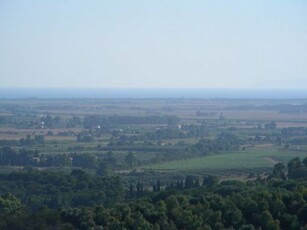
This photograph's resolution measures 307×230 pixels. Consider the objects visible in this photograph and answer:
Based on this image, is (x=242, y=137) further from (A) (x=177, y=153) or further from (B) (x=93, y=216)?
(B) (x=93, y=216)

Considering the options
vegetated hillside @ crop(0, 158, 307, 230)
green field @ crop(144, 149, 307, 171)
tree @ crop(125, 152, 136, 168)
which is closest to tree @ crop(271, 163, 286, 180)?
vegetated hillside @ crop(0, 158, 307, 230)

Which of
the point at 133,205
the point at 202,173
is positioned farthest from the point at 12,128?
the point at 133,205

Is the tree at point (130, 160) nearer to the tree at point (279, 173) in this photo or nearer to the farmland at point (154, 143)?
the farmland at point (154, 143)

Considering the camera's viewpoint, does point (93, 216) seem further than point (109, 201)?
No

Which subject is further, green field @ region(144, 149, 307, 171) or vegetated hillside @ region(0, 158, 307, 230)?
green field @ region(144, 149, 307, 171)

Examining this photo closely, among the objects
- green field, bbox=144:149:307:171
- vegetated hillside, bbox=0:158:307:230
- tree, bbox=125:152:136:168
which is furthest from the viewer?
tree, bbox=125:152:136:168

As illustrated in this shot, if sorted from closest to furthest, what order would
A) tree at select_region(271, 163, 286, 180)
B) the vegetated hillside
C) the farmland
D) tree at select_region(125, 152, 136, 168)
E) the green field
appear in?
the vegetated hillside → tree at select_region(271, 163, 286, 180) → the green field → the farmland → tree at select_region(125, 152, 136, 168)

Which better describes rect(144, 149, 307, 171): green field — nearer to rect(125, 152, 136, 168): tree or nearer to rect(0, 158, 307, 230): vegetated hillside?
rect(125, 152, 136, 168): tree

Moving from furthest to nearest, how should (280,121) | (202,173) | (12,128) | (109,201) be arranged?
(280,121) < (12,128) < (202,173) < (109,201)

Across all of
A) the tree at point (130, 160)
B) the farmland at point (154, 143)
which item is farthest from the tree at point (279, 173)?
the tree at point (130, 160)

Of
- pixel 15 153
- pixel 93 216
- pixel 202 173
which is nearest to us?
pixel 93 216
